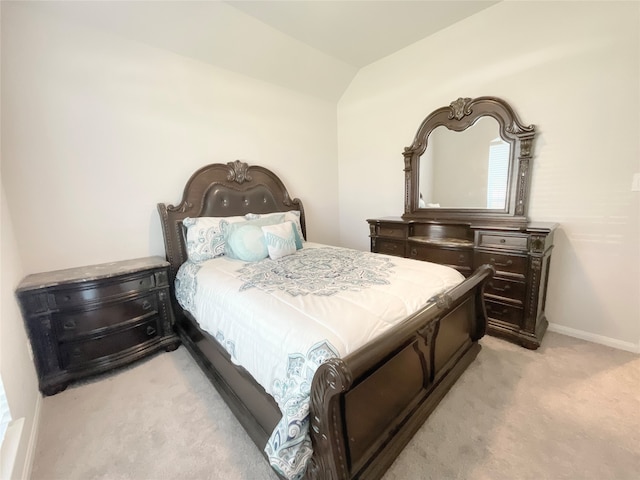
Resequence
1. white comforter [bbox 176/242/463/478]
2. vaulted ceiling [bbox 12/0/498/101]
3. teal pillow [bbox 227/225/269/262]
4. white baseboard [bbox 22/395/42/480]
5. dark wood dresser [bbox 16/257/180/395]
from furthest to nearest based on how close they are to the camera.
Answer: teal pillow [bbox 227/225/269/262], vaulted ceiling [bbox 12/0/498/101], dark wood dresser [bbox 16/257/180/395], white baseboard [bbox 22/395/42/480], white comforter [bbox 176/242/463/478]

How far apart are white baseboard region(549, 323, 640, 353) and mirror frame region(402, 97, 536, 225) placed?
1.03m

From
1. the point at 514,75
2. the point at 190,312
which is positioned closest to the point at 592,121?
the point at 514,75

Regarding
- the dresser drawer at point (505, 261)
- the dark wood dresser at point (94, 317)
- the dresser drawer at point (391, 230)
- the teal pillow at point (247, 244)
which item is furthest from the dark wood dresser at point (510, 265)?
the dark wood dresser at point (94, 317)

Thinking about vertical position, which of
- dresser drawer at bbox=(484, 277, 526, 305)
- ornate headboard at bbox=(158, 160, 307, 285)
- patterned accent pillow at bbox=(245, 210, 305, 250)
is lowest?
dresser drawer at bbox=(484, 277, 526, 305)

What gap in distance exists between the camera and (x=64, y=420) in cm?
160

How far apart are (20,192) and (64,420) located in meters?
1.57

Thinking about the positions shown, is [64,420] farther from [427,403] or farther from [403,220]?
[403,220]

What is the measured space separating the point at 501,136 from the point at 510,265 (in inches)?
46.9

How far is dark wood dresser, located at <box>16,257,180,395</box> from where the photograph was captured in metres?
1.78

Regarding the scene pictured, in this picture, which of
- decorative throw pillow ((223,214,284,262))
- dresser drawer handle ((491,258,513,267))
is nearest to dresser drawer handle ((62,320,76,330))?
decorative throw pillow ((223,214,284,262))

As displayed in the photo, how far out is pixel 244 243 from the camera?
7.64 ft

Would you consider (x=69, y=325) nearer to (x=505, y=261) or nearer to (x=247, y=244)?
(x=247, y=244)

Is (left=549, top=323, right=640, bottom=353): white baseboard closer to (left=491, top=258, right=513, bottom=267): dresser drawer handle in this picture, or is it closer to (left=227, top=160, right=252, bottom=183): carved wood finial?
(left=491, top=258, right=513, bottom=267): dresser drawer handle

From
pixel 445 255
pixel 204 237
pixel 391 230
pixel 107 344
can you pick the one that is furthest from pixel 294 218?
pixel 107 344
